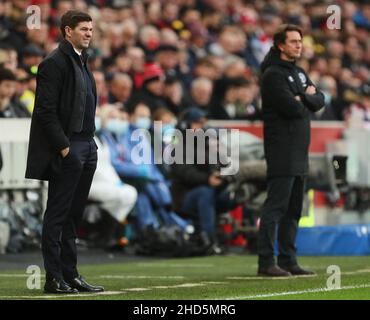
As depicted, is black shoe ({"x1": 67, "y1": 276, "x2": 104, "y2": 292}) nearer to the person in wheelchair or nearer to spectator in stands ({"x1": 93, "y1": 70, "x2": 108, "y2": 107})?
the person in wheelchair

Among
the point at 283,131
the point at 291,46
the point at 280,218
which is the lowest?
the point at 280,218

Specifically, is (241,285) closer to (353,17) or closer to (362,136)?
(362,136)

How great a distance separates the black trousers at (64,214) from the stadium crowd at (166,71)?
18.5 ft

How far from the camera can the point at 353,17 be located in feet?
101

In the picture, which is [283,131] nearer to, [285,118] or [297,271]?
[285,118]

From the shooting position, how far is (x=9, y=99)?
1692 centimetres

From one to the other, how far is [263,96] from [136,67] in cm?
784

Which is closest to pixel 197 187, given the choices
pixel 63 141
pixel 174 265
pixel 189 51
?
pixel 174 265

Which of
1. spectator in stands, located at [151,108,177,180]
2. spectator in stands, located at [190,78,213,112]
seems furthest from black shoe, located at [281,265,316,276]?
spectator in stands, located at [190,78,213,112]

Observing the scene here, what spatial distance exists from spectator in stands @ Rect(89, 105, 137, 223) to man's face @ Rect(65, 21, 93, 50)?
671 centimetres

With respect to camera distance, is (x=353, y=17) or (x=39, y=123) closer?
(x=39, y=123)

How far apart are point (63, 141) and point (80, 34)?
0.92 metres
